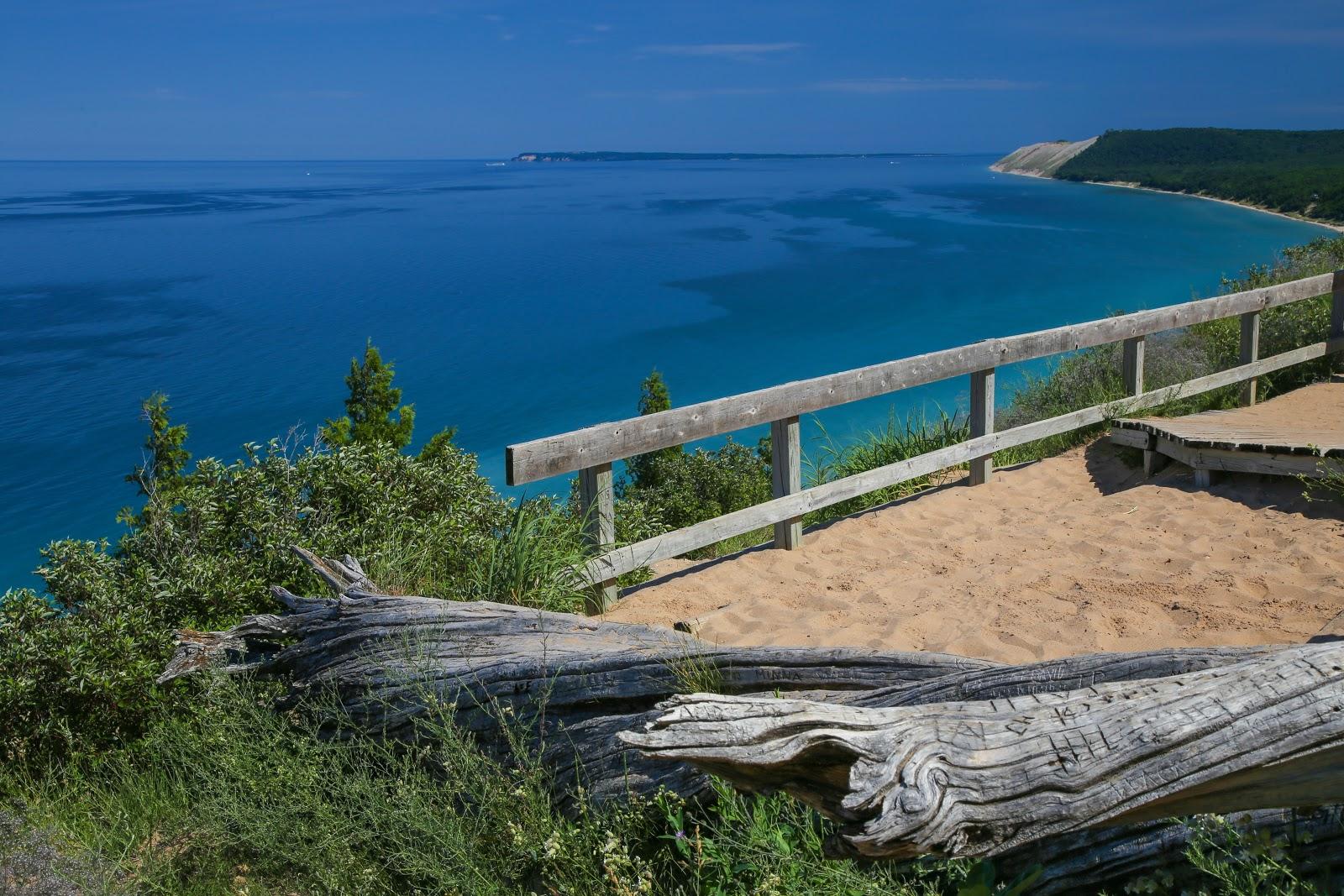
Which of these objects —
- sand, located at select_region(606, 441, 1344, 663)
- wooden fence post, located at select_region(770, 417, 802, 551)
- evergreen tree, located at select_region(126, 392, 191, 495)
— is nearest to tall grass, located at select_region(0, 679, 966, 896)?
sand, located at select_region(606, 441, 1344, 663)

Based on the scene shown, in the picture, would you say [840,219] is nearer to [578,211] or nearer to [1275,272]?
[578,211]

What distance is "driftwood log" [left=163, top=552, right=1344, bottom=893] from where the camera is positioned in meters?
2.26

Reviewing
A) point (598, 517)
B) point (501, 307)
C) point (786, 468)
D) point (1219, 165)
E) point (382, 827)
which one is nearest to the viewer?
point (382, 827)

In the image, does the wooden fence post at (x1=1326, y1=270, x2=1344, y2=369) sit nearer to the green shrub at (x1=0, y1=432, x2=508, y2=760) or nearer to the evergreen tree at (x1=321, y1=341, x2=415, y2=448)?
the green shrub at (x1=0, y1=432, x2=508, y2=760)

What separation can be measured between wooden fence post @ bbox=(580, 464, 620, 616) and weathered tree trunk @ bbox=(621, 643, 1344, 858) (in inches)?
121

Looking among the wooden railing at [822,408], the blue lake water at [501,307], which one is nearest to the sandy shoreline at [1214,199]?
the blue lake water at [501,307]

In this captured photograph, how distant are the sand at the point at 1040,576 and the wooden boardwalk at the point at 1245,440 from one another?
6.5 inches

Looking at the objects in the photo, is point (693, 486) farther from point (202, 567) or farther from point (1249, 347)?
point (1249, 347)

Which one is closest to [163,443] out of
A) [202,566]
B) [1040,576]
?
[202,566]

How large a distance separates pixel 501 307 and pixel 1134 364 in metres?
32.1

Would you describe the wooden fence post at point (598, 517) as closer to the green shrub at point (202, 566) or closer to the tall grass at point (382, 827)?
the green shrub at point (202, 566)

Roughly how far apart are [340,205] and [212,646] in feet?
320

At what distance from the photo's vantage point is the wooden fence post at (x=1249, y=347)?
9445mm

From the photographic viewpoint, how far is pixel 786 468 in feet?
21.2
